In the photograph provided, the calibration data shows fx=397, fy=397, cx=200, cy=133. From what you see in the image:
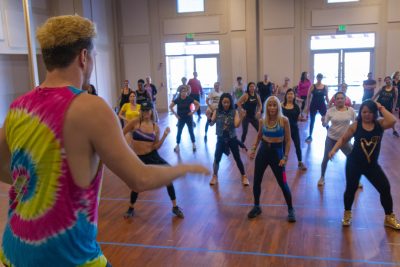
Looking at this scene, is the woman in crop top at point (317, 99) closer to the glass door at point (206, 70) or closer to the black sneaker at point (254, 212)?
the black sneaker at point (254, 212)

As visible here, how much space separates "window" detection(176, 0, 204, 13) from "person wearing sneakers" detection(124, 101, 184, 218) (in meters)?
12.5

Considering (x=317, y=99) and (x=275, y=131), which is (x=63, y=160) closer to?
(x=275, y=131)

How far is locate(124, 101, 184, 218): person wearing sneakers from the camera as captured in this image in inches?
196

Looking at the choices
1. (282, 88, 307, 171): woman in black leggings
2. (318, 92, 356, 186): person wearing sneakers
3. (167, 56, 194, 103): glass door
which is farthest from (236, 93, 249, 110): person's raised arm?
(167, 56, 194, 103): glass door

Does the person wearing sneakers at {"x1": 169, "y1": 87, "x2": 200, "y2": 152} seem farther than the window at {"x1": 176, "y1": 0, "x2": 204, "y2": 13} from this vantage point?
No

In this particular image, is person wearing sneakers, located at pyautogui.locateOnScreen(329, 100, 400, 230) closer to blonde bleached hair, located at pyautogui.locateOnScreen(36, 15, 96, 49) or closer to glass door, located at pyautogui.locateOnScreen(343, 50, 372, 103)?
blonde bleached hair, located at pyautogui.locateOnScreen(36, 15, 96, 49)

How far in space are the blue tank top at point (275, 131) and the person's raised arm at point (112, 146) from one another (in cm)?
383

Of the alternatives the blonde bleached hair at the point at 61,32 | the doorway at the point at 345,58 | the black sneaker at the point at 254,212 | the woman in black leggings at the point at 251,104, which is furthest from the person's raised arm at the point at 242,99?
the doorway at the point at 345,58

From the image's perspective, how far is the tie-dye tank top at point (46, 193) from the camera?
1.17 m

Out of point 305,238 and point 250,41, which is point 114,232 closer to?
point 305,238

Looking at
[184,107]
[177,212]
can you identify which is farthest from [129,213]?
[184,107]

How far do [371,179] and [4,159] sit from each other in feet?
13.3

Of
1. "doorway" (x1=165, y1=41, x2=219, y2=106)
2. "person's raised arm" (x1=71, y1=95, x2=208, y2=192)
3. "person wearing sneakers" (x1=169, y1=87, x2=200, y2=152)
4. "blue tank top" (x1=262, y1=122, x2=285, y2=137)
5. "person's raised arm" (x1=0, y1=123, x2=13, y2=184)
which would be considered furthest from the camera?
"doorway" (x1=165, y1=41, x2=219, y2=106)

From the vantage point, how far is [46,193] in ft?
3.85
